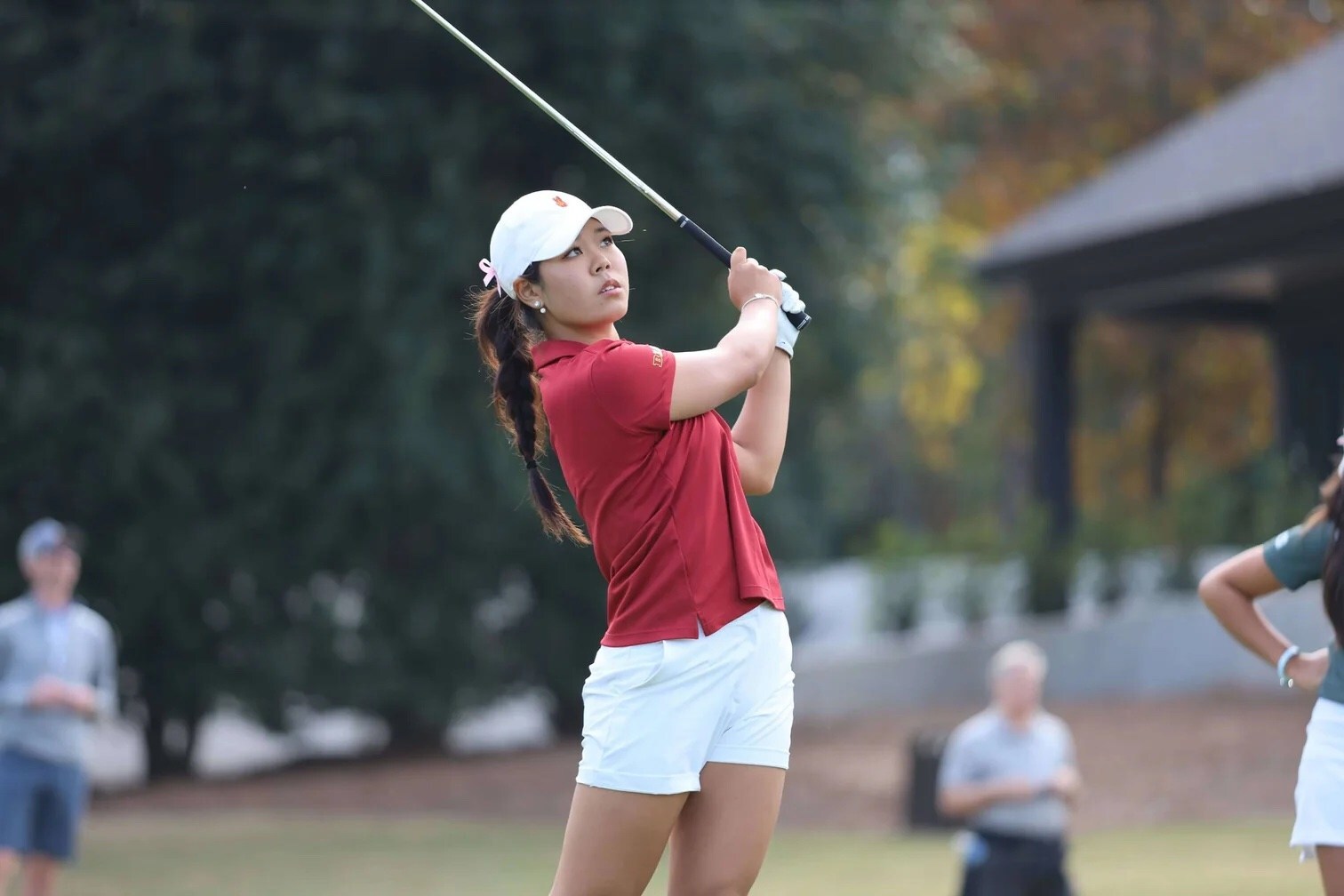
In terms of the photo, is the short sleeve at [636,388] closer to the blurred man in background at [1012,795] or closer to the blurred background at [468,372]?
the blurred man in background at [1012,795]

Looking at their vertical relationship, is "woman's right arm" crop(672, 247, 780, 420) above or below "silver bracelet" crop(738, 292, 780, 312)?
below

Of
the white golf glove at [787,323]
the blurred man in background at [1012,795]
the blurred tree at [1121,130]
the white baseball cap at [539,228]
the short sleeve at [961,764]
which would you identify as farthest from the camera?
the blurred tree at [1121,130]

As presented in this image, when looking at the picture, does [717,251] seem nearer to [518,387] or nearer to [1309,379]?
[518,387]

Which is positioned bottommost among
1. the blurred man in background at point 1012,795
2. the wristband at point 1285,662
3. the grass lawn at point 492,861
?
the grass lawn at point 492,861

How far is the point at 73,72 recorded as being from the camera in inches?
597

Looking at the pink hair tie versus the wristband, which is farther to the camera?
the wristband

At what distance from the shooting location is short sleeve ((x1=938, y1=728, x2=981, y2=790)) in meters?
7.73

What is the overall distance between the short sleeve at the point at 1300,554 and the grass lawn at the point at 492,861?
19.8 feet

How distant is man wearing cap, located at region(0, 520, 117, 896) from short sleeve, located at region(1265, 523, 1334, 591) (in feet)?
19.8

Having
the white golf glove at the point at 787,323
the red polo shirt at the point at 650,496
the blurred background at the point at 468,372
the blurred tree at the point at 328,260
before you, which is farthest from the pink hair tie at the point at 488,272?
the blurred tree at the point at 328,260

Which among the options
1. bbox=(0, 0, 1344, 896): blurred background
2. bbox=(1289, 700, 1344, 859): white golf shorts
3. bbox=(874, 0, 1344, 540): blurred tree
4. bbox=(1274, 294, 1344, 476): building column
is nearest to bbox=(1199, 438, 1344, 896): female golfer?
bbox=(1289, 700, 1344, 859): white golf shorts

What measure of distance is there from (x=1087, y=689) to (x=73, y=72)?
37.1 feet

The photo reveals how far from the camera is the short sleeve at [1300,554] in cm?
393

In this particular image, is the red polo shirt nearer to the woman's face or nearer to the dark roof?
the woman's face
